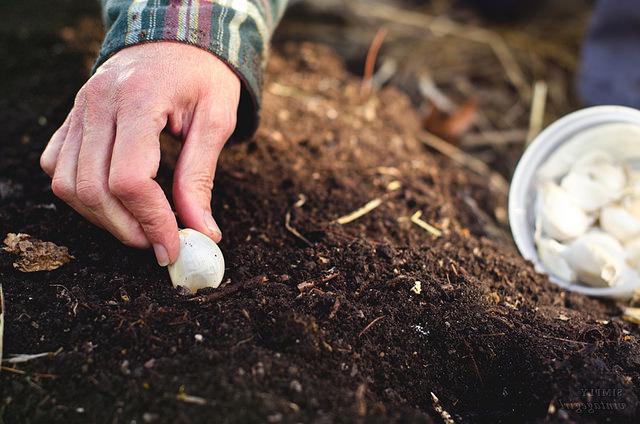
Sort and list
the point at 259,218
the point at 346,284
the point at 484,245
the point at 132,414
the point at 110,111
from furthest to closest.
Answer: the point at 484,245 < the point at 259,218 < the point at 346,284 < the point at 110,111 < the point at 132,414

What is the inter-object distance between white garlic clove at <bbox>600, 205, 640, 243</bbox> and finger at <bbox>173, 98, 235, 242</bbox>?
1.10 meters

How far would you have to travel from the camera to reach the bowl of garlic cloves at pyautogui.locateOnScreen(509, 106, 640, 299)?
1573 millimetres

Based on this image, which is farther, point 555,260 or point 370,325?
point 555,260

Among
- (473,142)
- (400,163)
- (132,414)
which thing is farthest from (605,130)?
(132,414)

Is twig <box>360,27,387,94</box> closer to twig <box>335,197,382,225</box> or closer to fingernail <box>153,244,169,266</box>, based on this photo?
twig <box>335,197,382,225</box>

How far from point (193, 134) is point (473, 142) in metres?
1.61

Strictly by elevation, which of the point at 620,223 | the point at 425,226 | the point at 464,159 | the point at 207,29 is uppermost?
the point at 207,29

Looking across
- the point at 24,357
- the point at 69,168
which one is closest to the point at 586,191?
the point at 69,168

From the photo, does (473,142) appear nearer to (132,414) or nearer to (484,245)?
(484,245)

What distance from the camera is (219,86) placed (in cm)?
132

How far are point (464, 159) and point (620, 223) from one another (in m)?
0.79

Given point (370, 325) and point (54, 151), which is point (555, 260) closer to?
point (370, 325)

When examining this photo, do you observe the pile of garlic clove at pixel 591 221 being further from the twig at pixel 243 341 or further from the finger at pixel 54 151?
the finger at pixel 54 151

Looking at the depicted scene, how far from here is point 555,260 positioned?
1.62 meters
